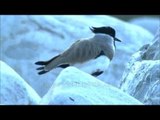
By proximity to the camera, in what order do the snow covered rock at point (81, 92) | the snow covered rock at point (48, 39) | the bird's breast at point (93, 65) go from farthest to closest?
the snow covered rock at point (48, 39), the bird's breast at point (93, 65), the snow covered rock at point (81, 92)

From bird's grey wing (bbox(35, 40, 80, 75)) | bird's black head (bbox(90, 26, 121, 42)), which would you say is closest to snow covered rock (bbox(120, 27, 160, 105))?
bird's black head (bbox(90, 26, 121, 42))

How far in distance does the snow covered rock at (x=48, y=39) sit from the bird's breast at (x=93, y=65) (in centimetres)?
17

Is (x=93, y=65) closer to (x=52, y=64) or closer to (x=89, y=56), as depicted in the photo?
(x=89, y=56)

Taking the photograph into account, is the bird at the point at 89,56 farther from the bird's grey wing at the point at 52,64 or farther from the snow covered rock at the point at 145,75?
the snow covered rock at the point at 145,75

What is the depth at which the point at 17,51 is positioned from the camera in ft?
17.2

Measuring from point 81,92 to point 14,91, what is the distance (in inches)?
15.5

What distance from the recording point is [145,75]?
482 cm

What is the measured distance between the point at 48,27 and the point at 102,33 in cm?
73

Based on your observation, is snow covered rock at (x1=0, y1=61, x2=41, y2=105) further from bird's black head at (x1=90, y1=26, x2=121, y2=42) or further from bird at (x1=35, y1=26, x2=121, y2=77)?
bird's black head at (x1=90, y1=26, x2=121, y2=42)

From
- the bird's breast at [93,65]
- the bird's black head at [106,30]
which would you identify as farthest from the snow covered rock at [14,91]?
the bird's black head at [106,30]

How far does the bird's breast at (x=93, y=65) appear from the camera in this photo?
471cm
